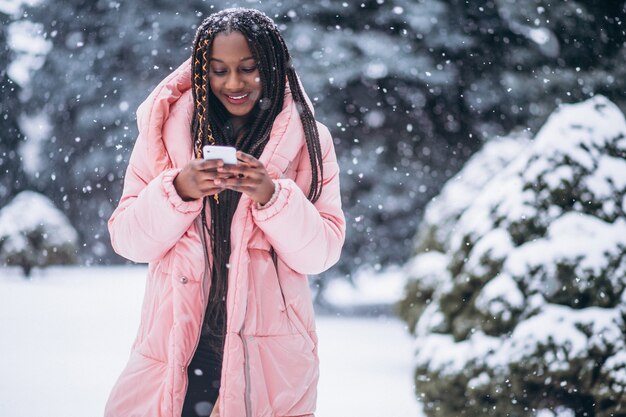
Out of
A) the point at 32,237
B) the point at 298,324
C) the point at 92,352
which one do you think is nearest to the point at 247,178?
the point at 298,324

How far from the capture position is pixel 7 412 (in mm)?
4328

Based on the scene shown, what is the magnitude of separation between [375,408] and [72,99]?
5.37 meters

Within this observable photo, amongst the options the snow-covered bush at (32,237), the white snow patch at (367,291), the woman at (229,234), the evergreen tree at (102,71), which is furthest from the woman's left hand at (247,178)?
the snow-covered bush at (32,237)

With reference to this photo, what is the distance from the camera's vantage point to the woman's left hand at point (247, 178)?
1.61 meters

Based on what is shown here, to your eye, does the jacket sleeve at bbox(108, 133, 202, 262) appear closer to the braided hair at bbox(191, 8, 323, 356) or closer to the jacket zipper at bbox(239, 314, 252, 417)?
the braided hair at bbox(191, 8, 323, 356)

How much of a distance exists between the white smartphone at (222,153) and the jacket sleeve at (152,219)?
138 mm

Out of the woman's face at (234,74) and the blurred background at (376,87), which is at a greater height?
the blurred background at (376,87)

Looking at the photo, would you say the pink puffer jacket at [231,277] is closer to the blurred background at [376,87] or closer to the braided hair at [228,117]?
the braided hair at [228,117]

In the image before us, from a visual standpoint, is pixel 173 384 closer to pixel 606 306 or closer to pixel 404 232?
pixel 606 306

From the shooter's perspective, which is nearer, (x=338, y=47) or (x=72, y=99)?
(x=338, y=47)

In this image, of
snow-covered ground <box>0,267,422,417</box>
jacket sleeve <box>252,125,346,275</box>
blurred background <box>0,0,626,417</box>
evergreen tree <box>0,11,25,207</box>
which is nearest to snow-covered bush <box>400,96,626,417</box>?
snow-covered ground <box>0,267,422,417</box>

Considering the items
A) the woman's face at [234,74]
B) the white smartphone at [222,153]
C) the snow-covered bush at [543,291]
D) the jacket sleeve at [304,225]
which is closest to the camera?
the white smartphone at [222,153]

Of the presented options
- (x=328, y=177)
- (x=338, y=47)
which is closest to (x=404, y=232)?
(x=338, y=47)

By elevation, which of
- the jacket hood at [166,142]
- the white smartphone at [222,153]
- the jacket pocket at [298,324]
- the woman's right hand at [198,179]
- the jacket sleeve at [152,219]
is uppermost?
the jacket hood at [166,142]
